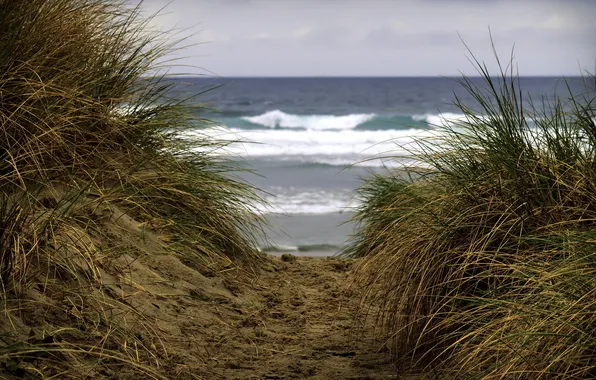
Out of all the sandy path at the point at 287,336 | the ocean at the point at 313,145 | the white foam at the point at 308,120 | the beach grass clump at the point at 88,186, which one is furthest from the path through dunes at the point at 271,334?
the white foam at the point at 308,120

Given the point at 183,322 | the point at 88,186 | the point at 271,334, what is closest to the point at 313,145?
the point at 271,334

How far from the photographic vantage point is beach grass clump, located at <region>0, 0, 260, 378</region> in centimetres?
286

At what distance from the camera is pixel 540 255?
112 inches

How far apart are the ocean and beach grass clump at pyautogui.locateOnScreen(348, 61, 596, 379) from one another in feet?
1.06

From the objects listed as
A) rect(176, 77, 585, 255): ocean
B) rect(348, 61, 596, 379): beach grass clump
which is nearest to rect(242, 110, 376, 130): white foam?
rect(176, 77, 585, 255): ocean

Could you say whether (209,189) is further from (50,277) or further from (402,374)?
(402,374)

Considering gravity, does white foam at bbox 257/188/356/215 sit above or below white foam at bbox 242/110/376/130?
below

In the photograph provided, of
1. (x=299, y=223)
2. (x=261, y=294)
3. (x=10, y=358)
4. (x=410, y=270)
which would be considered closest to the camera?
(x=10, y=358)

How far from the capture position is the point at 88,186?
3.09 m

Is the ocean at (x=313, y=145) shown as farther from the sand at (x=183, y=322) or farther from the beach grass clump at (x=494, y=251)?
the sand at (x=183, y=322)

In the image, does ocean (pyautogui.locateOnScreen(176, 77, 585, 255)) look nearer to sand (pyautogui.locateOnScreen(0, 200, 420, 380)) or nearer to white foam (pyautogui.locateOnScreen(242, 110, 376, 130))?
white foam (pyautogui.locateOnScreen(242, 110, 376, 130))

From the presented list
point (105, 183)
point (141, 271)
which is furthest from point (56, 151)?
point (141, 271)

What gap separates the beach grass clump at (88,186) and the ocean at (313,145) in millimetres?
359

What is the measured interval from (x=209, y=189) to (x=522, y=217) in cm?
215
